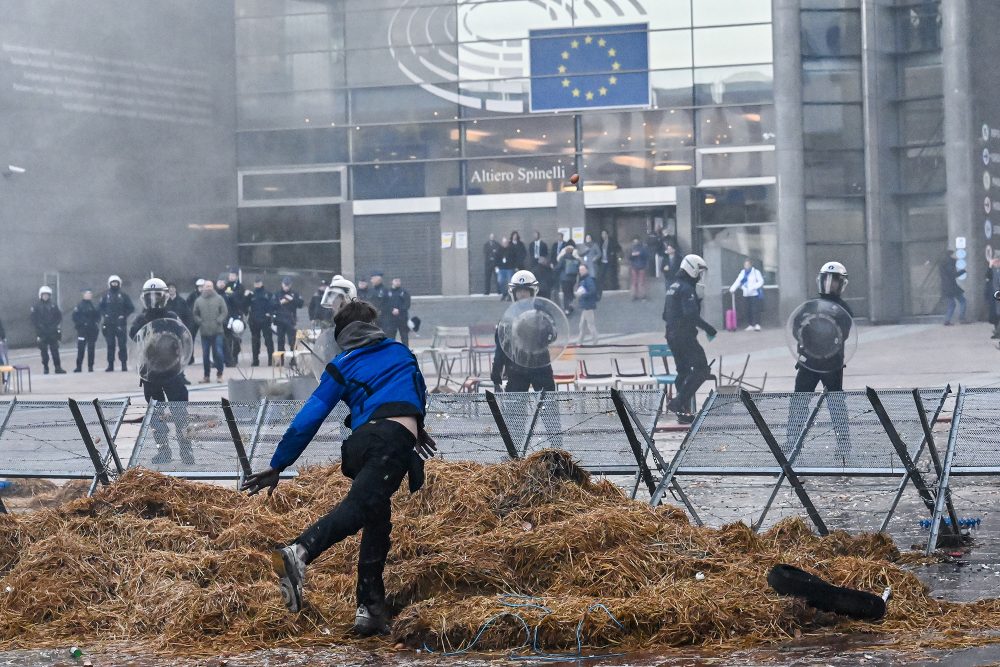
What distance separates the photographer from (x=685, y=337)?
1320cm

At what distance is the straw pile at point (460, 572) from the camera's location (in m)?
5.09

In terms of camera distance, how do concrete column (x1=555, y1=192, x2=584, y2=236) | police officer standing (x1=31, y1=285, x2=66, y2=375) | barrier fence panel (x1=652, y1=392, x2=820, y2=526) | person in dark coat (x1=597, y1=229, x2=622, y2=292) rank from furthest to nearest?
1. concrete column (x1=555, y1=192, x2=584, y2=236)
2. person in dark coat (x1=597, y1=229, x2=622, y2=292)
3. police officer standing (x1=31, y1=285, x2=66, y2=375)
4. barrier fence panel (x1=652, y1=392, x2=820, y2=526)

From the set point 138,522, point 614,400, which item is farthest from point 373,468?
point 614,400

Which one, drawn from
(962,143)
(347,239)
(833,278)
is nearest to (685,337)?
(833,278)

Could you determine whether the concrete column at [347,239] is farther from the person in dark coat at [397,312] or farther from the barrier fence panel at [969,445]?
the barrier fence panel at [969,445]

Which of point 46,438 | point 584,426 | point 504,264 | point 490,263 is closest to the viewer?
point 584,426

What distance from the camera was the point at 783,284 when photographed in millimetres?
28156

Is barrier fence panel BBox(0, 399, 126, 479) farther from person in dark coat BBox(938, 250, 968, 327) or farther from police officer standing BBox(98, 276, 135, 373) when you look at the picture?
person in dark coat BBox(938, 250, 968, 327)

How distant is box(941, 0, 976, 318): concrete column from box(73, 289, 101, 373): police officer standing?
52.4 ft

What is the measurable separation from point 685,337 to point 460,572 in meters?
7.95

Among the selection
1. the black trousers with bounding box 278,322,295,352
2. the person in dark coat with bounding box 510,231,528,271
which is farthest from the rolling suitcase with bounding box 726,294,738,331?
the black trousers with bounding box 278,322,295,352

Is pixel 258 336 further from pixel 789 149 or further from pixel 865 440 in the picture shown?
pixel 865 440

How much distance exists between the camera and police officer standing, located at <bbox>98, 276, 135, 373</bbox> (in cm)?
2205

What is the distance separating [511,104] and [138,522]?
2554cm
